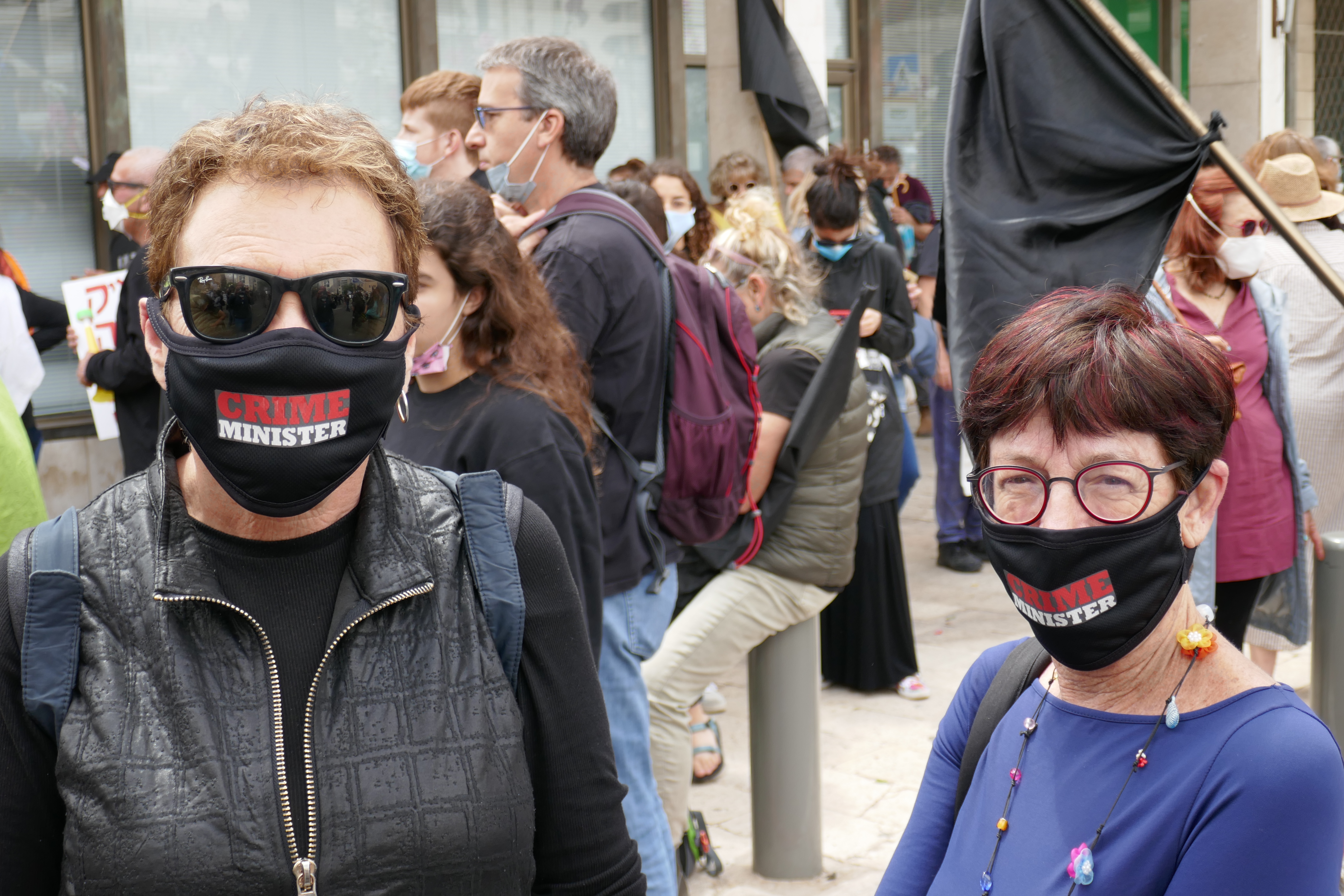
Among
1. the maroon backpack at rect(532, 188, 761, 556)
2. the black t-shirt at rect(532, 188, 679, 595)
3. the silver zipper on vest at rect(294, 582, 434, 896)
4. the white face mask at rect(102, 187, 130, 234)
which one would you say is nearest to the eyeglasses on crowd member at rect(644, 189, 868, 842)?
the maroon backpack at rect(532, 188, 761, 556)

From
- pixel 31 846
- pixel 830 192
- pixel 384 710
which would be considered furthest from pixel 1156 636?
pixel 830 192

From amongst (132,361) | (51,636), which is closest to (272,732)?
(51,636)

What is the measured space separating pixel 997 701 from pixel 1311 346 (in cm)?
399

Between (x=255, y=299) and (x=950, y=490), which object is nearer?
(x=255, y=299)

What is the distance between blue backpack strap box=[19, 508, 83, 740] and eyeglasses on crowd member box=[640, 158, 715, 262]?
15.3ft

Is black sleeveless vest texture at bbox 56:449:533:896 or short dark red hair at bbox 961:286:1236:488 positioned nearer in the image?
black sleeveless vest texture at bbox 56:449:533:896

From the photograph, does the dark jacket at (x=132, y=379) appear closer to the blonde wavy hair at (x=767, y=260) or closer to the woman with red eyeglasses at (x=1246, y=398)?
the blonde wavy hair at (x=767, y=260)

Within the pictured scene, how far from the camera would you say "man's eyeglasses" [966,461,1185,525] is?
1.80m

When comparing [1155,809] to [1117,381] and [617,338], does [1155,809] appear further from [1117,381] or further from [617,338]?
[617,338]

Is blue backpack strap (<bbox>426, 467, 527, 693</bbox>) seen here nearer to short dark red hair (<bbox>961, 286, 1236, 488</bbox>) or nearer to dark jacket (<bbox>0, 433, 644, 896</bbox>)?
dark jacket (<bbox>0, 433, 644, 896</bbox>)

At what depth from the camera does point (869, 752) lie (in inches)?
209

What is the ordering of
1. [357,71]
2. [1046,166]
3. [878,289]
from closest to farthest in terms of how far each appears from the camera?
[1046,166] → [878,289] → [357,71]

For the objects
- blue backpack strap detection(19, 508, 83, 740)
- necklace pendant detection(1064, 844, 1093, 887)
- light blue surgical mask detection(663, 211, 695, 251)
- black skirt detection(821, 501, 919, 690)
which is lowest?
black skirt detection(821, 501, 919, 690)

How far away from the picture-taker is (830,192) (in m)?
6.65
